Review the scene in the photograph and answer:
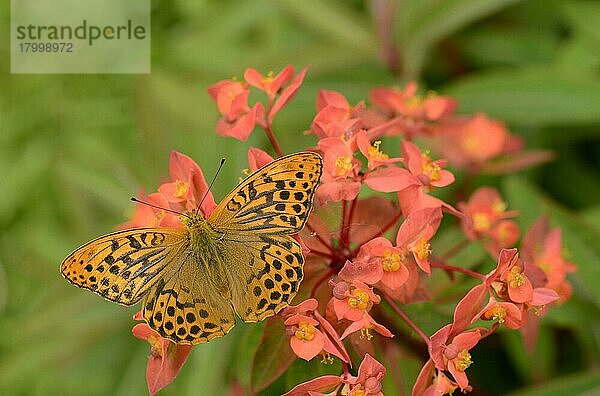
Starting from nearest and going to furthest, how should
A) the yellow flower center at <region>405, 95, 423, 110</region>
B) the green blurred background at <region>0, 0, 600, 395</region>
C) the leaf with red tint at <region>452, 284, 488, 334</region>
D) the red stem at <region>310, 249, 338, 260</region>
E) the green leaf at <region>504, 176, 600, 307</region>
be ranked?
the leaf with red tint at <region>452, 284, 488, 334</region> → the red stem at <region>310, 249, 338, 260</region> → the yellow flower center at <region>405, 95, 423, 110</region> → the green leaf at <region>504, 176, 600, 307</region> → the green blurred background at <region>0, 0, 600, 395</region>

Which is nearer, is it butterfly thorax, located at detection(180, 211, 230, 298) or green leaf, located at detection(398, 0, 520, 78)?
butterfly thorax, located at detection(180, 211, 230, 298)

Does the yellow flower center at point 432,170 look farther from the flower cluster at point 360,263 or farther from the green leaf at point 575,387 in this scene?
the green leaf at point 575,387

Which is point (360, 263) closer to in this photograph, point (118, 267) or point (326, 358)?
point (326, 358)

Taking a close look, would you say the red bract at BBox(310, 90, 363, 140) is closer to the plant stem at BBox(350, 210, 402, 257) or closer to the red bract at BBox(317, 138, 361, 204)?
the red bract at BBox(317, 138, 361, 204)

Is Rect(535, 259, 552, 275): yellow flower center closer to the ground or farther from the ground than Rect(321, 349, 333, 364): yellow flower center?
farther from the ground

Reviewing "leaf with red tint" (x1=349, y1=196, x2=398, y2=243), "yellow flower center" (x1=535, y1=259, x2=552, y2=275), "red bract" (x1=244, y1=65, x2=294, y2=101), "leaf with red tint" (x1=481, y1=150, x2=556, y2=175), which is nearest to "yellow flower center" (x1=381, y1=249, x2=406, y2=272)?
"leaf with red tint" (x1=349, y1=196, x2=398, y2=243)

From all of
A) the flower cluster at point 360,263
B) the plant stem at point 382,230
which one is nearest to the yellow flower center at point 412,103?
the flower cluster at point 360,263

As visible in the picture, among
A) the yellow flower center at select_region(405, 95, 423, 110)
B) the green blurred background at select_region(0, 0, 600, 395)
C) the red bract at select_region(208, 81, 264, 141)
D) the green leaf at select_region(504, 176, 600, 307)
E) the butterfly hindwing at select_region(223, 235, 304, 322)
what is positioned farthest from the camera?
the green blurred background at select_region(0, 0, 600, 395)
